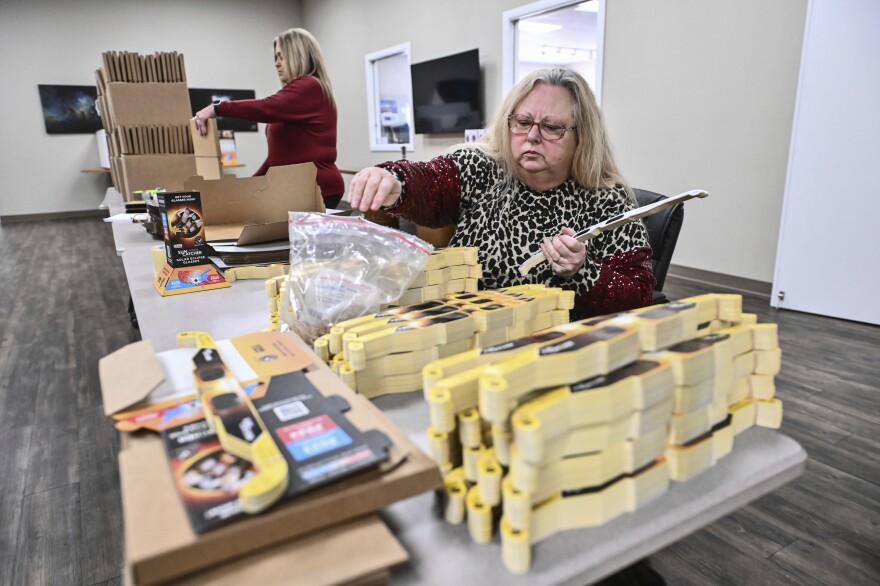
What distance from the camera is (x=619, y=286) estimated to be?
1.16 metres

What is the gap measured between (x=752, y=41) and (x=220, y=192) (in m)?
3.20

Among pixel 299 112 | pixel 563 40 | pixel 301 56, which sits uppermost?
pixel 563 40

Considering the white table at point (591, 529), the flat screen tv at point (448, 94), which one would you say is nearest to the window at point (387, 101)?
the flat screen tv at point (448, 94)

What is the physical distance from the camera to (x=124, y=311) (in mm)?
3736

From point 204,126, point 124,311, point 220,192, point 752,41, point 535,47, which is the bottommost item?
point 124,311

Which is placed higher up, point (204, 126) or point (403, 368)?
point (204, 126)

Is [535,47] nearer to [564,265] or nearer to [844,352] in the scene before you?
[844,352]

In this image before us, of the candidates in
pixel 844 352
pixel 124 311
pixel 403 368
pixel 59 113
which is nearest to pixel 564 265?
pixel 403 368

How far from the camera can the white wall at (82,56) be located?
24.8ft

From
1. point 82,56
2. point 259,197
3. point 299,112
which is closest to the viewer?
point 259,197

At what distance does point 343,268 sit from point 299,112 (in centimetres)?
148

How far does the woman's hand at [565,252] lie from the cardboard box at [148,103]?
91.8 inches

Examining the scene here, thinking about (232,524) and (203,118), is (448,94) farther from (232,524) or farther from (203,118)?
(232,524)

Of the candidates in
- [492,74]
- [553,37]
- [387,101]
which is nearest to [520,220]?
[492,74]
